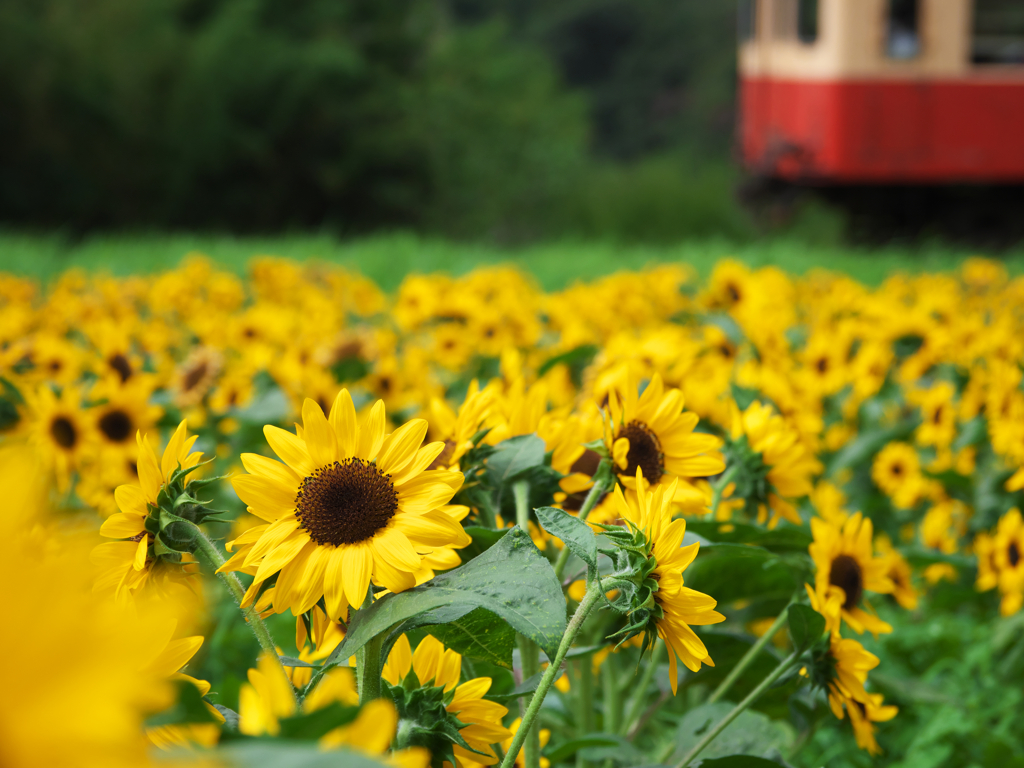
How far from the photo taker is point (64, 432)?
1.92 meters

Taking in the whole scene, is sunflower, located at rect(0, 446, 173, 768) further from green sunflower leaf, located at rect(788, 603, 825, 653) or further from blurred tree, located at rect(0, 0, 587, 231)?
blurred tree, located at rect(0, 0, 587, 231)

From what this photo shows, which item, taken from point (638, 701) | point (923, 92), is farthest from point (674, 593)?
point (923, 92)

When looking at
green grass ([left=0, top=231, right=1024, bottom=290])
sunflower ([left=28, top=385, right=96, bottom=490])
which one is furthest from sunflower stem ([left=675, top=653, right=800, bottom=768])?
green grass ([left=0, top=231, right=1024, bottom=290])

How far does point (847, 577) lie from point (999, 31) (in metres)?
9.82

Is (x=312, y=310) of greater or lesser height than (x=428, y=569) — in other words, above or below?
below

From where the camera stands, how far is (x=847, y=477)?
9.14 ft

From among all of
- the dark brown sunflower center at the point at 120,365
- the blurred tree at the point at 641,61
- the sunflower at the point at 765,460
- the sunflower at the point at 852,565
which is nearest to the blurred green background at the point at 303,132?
the blurred tree at the point at 641,61

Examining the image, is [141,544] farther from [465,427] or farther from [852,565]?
[852,565]

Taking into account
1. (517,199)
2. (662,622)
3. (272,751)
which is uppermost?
(272,751)

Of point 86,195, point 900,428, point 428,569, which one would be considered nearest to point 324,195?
point 86,195

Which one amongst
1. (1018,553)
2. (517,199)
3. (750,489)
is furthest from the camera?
(517,199)

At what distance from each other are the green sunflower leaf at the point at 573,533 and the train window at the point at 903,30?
965cm

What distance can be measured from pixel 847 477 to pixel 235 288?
6.80 feet

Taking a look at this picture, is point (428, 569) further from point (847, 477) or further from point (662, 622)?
point (847, 477)
